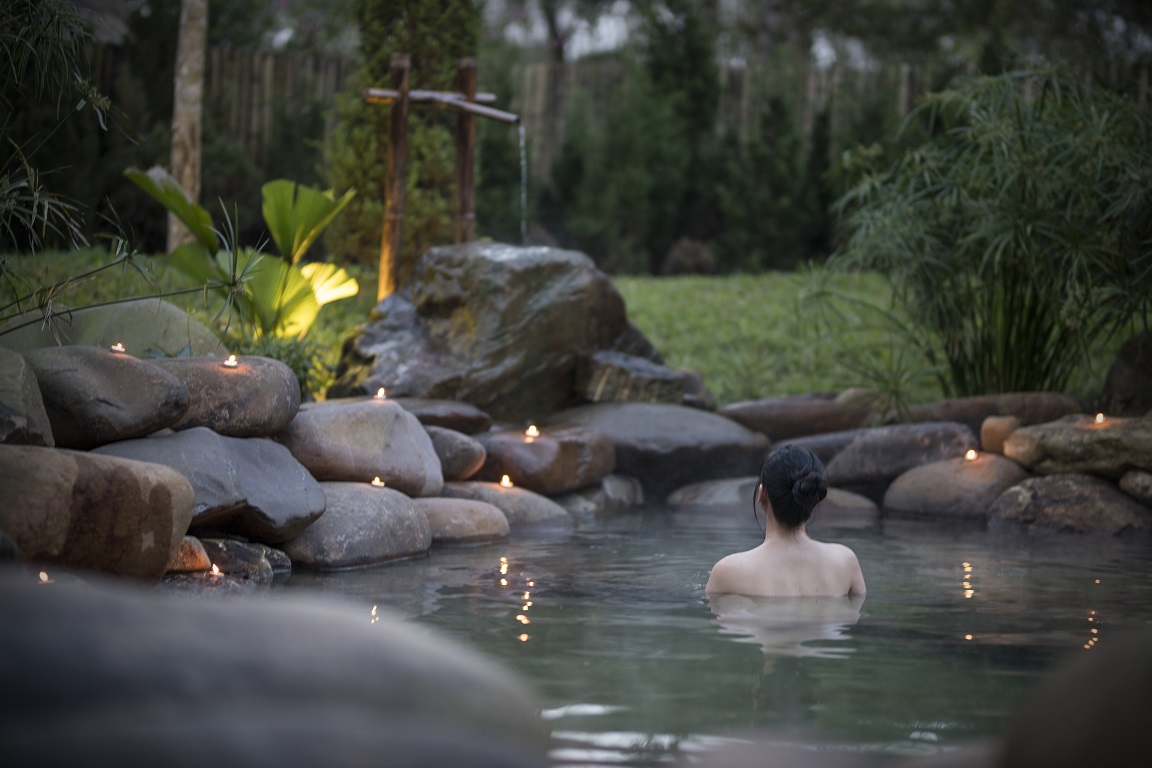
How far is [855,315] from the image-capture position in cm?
1376

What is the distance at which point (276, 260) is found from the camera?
9.25m

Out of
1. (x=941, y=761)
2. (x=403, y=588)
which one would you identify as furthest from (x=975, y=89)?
(x=941, y=761)

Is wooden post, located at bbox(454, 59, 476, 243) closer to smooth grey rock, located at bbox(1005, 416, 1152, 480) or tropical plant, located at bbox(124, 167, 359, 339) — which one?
tropical plant, located at bbox(124, 167, 359, 339)

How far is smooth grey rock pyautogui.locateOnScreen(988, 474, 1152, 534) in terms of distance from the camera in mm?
7734

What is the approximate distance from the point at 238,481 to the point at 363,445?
1.26 metres

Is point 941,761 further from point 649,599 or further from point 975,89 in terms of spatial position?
point 975,89

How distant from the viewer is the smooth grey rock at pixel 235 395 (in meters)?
6.09

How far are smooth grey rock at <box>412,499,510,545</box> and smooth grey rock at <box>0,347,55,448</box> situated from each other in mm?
2505

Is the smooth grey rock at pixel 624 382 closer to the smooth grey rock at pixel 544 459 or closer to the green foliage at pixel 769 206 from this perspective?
the smooth grey rock at pixel 544 459

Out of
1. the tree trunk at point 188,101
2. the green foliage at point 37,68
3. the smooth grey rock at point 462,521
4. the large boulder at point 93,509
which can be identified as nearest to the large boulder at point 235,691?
the large boulder at point 93,509

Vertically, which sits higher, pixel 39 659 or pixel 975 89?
pixel 975 89

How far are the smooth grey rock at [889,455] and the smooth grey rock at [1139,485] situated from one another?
1274mm

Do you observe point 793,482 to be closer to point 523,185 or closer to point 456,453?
point 456,453

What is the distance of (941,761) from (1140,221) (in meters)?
8.25
